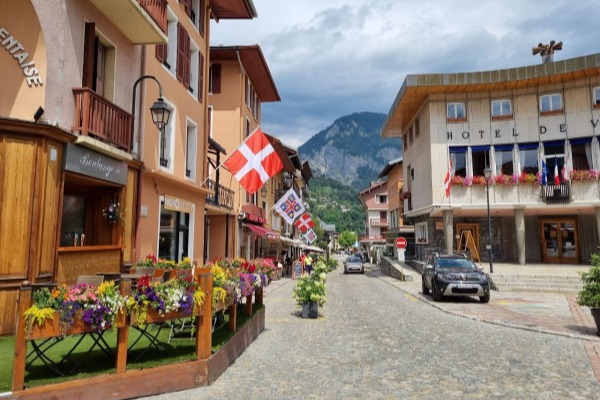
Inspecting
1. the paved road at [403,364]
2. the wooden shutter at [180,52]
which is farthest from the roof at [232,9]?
the paved road at [403,364]

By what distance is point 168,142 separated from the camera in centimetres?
1424

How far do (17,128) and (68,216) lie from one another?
321cm

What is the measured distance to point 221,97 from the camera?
24859mm

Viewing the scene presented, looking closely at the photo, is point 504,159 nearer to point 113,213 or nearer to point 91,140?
point 113,213

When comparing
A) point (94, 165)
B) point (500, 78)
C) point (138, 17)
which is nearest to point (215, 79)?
point (138, 17)

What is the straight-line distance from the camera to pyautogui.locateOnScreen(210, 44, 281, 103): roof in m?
23.2

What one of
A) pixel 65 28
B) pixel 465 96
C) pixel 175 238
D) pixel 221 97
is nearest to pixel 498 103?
pixel 465 96

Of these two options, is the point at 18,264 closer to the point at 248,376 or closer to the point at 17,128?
the point at 17,128

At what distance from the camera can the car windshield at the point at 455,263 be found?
16047mm

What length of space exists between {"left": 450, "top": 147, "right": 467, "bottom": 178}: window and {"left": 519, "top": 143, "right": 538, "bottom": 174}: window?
3.06 m

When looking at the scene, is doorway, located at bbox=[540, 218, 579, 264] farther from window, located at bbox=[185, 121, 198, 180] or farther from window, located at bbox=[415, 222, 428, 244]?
window, located at bbox=[185, 121, 198, 180]

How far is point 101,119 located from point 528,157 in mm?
22833

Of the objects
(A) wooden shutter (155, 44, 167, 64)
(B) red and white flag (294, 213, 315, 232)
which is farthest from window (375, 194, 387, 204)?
(A) wooden shutter (155, 44, 167, 64)

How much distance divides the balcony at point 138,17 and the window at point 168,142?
282 cm
